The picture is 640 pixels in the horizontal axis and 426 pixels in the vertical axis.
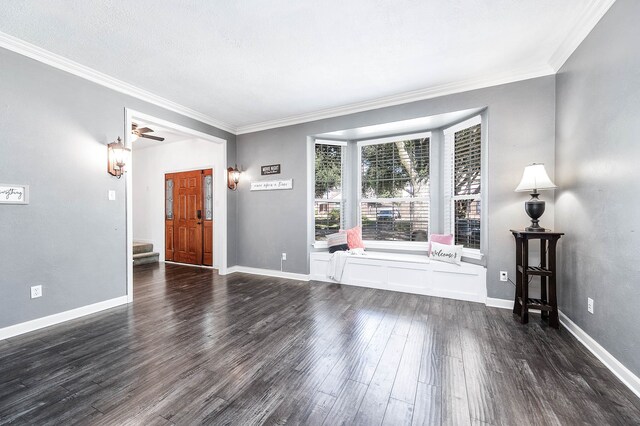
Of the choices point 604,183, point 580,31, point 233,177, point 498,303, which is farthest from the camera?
point 233,177

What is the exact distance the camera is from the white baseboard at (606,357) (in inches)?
67.7

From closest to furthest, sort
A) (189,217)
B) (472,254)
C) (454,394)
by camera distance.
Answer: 1. (454,394)
2. (472,254)
3. (189,217)

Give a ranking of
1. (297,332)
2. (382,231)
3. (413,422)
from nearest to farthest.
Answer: (413,422) → (297,332) → (382,231)

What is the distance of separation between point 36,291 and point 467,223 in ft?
17.3

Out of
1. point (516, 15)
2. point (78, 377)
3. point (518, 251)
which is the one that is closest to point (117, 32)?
point (78, 377)

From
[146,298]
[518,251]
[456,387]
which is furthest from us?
[146,298]

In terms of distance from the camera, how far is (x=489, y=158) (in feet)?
10.8

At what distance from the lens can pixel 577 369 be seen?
6.35 ft

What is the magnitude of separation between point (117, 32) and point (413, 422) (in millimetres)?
3831

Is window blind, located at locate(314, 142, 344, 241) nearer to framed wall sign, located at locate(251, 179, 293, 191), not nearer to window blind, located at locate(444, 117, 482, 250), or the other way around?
framed wall sign, located at locate(251, 179, 293, 191)

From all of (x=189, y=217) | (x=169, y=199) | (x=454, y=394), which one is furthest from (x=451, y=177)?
(x=169, y=199)

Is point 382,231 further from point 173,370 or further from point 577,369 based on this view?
point 173,370

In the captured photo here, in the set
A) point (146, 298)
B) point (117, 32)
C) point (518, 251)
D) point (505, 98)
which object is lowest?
point (146, 298)

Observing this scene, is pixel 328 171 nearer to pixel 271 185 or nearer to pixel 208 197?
pixel 271 185
